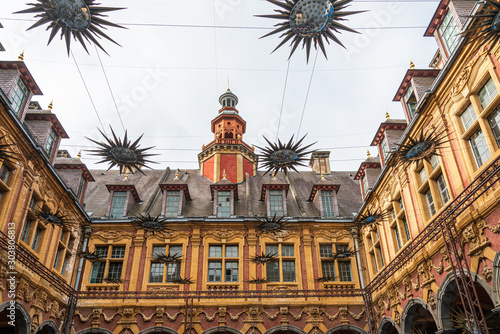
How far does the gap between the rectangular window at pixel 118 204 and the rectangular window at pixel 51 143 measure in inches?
192

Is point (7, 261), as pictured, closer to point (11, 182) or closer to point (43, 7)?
point (11, 182)

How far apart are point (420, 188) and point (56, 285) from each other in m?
14.3

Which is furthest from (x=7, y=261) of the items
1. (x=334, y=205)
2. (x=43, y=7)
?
(x=334, y=205)

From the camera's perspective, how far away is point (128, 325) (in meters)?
16.6

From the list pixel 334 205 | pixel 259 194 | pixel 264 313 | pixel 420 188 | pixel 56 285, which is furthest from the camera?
pixel 259 194

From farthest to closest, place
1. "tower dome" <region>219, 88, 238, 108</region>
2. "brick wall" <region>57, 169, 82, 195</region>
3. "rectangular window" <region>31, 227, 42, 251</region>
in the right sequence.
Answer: "tower dome" <region>219, 88, 238, 108</region> < "brick wall" <region>57, 169, 82, 195</region> < "rectangular window" <region>31, 227, 42, 251</region>

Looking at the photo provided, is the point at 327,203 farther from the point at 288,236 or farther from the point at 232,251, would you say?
the point at 232,251

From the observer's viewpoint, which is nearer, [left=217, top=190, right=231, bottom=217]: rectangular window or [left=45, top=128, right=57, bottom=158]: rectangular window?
[left=45, top=128, right=57, bottom=158]: rectangular window

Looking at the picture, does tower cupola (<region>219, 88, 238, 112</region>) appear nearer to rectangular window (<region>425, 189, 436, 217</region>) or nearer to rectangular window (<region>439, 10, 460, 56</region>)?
rectangular window (<region>439, 10, 460, 56</region>)

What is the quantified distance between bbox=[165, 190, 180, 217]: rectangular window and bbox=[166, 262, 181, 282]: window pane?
8.79 ft

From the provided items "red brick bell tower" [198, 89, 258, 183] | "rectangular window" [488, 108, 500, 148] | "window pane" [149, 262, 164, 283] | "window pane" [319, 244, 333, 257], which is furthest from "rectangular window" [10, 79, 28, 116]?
"rectangular window" [488, 108, 500, 148]

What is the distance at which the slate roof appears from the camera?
20.7 meters

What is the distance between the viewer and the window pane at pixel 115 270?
1820cm

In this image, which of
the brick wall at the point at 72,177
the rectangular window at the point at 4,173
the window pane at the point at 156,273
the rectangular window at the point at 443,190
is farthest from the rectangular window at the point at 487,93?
the brick wall at the point at 72,177
